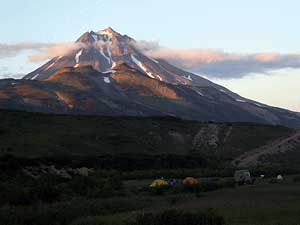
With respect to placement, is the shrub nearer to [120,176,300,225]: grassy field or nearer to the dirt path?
[120,176,300,225]: grassy field

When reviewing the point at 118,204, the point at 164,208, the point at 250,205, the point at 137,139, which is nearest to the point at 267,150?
the point at 137,139

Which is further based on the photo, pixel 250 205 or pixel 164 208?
pixel 250 205

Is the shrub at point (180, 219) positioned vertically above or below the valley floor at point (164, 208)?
above

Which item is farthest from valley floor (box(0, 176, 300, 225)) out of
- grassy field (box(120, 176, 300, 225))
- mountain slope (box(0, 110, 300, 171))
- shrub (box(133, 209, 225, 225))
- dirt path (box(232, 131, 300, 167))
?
dirt path (box(232, 131, 300, 167))

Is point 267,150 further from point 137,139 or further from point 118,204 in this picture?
point 118,204

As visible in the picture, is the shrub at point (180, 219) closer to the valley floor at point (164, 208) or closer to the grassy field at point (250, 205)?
the valley floor at point (164, 208)

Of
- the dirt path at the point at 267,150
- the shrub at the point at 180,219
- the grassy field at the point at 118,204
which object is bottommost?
the dirt path at the point at 267,150

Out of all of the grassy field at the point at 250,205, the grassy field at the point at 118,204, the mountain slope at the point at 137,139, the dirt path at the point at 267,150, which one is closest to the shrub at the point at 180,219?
the grassy field at the point at 118,204

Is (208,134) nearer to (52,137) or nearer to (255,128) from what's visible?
(255,128)

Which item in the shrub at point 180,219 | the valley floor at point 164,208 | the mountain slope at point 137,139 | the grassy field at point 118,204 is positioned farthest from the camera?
the mountain slope at point 137,139

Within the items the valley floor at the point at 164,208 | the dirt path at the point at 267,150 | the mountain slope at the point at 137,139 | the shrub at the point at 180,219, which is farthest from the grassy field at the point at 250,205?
the dirt path at the point at 267,150

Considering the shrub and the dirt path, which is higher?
the shrub

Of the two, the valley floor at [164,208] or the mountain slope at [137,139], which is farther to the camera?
the mountain slope at [137,139]

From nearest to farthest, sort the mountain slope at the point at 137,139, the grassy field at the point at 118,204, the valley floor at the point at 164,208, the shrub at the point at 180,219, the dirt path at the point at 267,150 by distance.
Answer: the shrub at the point at 180,219
the valley floor at the point at 164,208
the grassy field at the point at 118,204
the mountain slope at the point at 137,139
the dirt path at the point at 267,150
